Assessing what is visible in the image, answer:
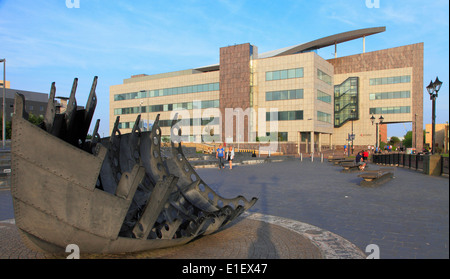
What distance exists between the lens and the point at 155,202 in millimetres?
4492

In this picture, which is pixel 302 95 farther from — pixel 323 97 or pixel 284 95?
pixel 323 97

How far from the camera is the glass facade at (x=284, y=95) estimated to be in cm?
5490

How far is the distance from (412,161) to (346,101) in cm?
4579

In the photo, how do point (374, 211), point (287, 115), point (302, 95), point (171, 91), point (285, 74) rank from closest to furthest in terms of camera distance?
point (374, 211), point (302, 95), point (287, 115), point (285, 74), point (171, 91)

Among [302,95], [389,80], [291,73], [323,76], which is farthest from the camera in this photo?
[389,80]

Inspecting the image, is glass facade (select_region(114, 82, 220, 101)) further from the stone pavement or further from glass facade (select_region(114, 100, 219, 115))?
the stone pavement

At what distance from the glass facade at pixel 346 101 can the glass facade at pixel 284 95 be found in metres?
13.9

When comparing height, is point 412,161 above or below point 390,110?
below

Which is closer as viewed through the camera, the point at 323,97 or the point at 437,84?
the point at 437,84

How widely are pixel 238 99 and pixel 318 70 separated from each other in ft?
50.3

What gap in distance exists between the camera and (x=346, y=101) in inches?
2520

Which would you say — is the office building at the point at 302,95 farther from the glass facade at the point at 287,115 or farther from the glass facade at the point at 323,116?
the glass facade at the point at 323,116

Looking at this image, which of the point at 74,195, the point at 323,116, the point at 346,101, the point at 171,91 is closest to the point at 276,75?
the point at 323,116
